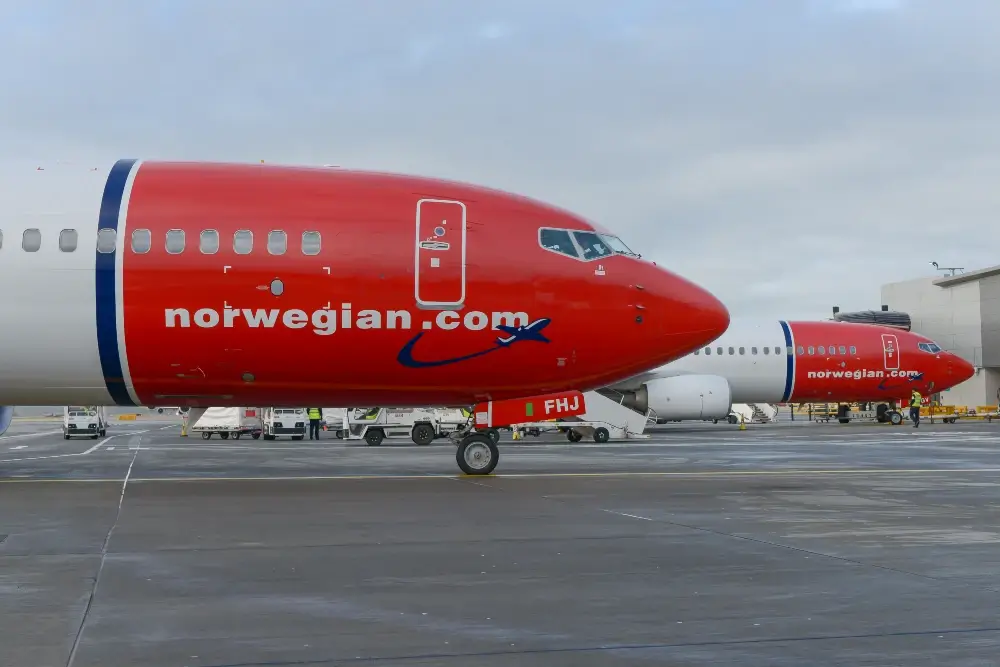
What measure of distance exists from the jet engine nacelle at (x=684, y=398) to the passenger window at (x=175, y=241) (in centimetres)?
2778

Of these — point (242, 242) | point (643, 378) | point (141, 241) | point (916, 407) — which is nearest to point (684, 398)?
point (643, 378)

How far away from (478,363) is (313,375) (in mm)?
2821

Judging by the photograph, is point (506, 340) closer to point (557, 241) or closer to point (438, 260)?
point (438, 260)

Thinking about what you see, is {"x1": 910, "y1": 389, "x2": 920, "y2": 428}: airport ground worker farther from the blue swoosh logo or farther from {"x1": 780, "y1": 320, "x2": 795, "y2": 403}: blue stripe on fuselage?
the blue swoosh logo

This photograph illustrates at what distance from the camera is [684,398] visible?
41.4 metres

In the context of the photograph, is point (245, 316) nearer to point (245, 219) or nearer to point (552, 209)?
point (245, 219)

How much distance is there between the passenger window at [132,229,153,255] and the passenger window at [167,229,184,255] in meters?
0.30

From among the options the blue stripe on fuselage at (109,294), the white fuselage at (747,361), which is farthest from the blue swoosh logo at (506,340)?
the white fuselage at (747,361)

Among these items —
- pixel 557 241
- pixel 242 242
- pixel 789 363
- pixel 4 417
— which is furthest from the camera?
pixel 789 363

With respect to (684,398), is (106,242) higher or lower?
higher

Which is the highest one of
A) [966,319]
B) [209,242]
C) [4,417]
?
[966,319]

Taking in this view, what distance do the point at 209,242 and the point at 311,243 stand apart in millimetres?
1635

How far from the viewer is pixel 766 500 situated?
46.5ft

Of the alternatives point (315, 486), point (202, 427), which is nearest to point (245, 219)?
point (315, 486)
